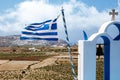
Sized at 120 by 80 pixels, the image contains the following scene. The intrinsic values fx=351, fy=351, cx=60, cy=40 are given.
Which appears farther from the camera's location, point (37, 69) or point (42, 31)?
point (37, 69)

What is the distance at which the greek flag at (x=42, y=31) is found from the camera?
15430mm

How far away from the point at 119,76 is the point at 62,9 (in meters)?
3.95

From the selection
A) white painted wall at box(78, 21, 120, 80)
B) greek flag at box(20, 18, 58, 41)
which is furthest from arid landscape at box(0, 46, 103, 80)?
greek flag at box(20, 18, 58, 41)

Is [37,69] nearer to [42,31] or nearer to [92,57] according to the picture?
[42,31]

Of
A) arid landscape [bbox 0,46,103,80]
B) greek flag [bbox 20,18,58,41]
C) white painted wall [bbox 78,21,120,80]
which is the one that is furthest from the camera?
arid landscape [bbox 0,46,103,80]

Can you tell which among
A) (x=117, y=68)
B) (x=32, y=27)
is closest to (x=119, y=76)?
(x=117, y=68)

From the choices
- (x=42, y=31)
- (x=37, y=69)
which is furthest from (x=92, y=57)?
(x=37, y=69)

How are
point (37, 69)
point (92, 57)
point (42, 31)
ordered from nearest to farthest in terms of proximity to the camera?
point (92, 57) < point (42, 31) < point (37, 69)

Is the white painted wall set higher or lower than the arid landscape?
higher

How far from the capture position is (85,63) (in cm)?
1455

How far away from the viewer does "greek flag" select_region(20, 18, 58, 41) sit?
50.6 feet

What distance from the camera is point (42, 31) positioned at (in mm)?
15477

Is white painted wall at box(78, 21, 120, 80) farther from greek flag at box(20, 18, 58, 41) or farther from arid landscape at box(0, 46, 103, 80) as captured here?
arid landscape at box(0, 46, 103, 80)

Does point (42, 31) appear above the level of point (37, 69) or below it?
above
